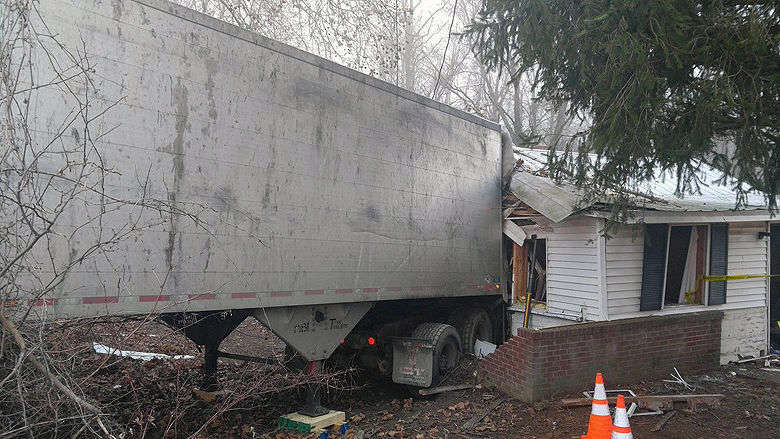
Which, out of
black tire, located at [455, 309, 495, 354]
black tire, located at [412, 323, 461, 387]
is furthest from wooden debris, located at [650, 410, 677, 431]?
black tire, located at [455, 309, 495, 354]

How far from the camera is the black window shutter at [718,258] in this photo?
10.2m

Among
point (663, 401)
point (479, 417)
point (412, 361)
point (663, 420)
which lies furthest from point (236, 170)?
point (663, 401)

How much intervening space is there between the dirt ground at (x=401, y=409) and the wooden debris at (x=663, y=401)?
89mm

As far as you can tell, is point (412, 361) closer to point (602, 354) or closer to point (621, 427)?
point (602, 354)

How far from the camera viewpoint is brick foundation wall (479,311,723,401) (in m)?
7.75

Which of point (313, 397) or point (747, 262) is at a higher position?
point (747, 262)

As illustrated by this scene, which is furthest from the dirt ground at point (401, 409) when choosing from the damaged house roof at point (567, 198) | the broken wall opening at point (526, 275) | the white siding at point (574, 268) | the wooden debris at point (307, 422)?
the damaged house roof at point (567, 198)

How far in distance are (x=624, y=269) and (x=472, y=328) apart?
105 inches

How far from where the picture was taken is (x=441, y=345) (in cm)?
834

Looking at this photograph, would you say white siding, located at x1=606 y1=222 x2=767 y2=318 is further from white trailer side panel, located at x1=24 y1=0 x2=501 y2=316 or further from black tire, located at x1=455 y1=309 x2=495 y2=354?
white trailer side panel, located at x1=24 y1=0 x2=501 y2=316

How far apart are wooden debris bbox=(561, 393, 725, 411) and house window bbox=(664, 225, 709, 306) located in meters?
3.27

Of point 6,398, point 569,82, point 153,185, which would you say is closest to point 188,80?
point 153,185

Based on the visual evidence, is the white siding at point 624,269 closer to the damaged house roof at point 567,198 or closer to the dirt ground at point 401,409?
the damaged house roof at point 567,198

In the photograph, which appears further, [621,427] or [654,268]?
[654,268]
